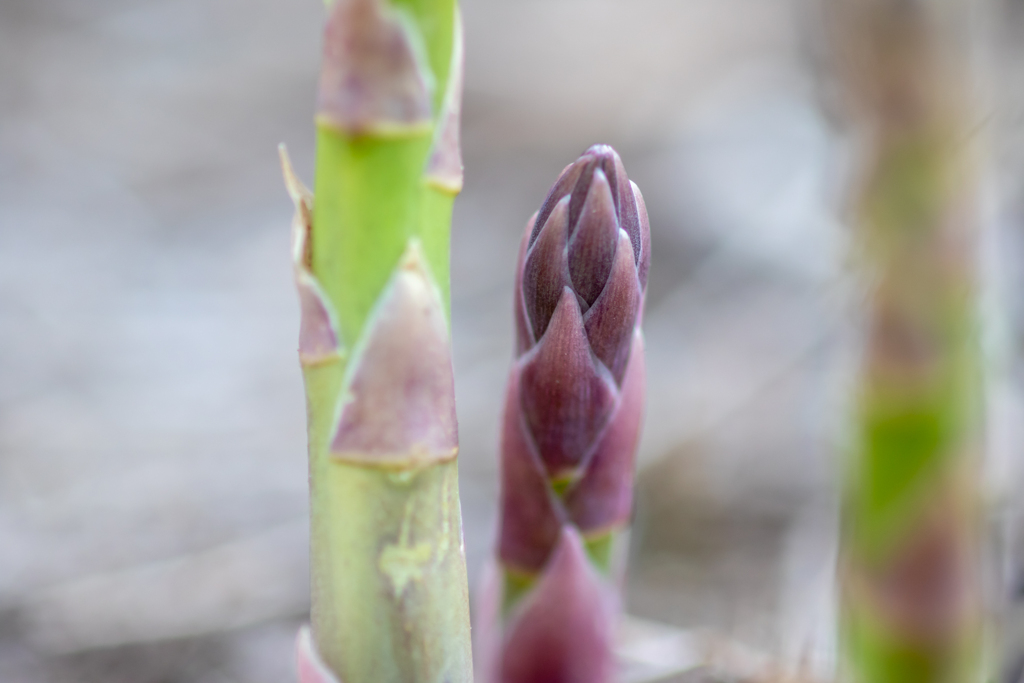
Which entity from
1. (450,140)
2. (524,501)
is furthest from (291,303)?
(450,140)

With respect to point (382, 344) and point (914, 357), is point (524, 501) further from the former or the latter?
point (914, 357)

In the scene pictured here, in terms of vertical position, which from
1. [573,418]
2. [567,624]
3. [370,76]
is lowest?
[567,624]

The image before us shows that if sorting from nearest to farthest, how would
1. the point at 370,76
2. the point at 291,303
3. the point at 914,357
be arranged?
1. the point at 370,76
2. the point at 914,357
3. the point at 291,303

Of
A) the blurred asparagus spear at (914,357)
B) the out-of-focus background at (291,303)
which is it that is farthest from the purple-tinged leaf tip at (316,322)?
the out-of-focus background at (291,303)

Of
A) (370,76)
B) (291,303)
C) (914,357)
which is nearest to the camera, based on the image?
(370,76)

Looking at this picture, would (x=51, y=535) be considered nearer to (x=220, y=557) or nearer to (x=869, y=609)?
(x=220, y=557)

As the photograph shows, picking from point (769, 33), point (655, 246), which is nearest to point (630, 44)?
point (769, 33)

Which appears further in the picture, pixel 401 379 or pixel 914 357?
pixel 914 357
